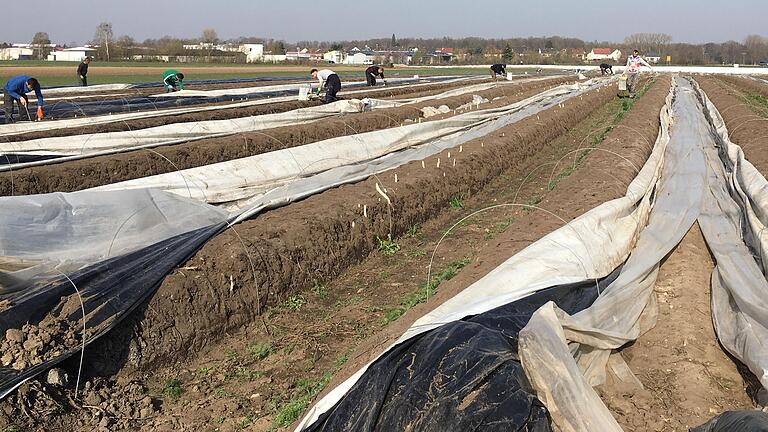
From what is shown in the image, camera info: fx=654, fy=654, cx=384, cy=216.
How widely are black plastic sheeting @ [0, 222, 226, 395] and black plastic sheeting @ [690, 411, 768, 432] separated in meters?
4.55

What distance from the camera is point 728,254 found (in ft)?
22.8

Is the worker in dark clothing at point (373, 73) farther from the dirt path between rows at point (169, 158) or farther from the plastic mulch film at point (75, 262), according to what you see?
the plastic mulch film at point (75, 262)

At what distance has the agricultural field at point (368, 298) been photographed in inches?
151

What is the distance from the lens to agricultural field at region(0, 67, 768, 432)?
3.84 metres

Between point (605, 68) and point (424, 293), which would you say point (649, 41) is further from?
point (424, 293)

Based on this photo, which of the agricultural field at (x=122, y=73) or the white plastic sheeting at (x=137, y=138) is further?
the agricultural field at (x=122, y=73)

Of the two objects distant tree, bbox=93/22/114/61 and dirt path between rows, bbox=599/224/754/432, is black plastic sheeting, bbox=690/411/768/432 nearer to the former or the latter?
dirt path between rows, bbox=599/224/754/432

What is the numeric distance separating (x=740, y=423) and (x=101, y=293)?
4.83 m

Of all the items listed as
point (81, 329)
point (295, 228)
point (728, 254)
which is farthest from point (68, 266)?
point (728, 254)

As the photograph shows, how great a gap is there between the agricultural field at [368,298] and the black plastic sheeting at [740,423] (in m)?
0.55

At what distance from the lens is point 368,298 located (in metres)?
7.67

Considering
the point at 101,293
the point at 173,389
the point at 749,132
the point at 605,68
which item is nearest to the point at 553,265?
the point at 173,389

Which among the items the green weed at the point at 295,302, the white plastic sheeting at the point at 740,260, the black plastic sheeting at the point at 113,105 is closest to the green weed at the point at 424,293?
the green weed at the point at 295,302

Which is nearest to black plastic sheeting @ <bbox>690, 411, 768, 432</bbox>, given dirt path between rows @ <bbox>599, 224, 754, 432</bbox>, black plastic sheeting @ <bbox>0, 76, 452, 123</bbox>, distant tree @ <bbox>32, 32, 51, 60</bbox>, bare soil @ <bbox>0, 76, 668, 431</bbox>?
dirt path between rows @ <bbox>599, 224, 754, 432</bbox>
